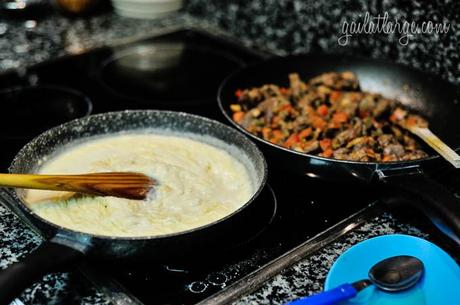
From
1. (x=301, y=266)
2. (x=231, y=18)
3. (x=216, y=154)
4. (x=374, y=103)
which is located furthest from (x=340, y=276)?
(x=231, y=18)

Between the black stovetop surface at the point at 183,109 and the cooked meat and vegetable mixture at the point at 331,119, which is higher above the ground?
A: the cooked meat and vegetable mixture at the point at 331,119

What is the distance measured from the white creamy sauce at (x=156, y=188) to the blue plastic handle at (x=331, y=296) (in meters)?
0.24

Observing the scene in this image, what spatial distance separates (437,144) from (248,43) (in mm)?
807

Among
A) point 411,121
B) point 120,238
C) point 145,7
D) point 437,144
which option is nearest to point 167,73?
point 145,7

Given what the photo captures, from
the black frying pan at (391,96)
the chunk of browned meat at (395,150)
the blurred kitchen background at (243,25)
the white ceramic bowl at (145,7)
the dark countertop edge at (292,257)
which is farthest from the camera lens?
the white ceramic bowl at (145,7)

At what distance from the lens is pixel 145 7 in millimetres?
1848

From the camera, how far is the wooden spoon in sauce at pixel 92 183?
0.88m

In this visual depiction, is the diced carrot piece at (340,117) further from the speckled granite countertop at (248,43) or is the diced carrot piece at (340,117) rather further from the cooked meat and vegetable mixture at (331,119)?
the speckled granite countertop at (248,43)

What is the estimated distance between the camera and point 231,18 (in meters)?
1.83

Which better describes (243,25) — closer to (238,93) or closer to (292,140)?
(238,93)

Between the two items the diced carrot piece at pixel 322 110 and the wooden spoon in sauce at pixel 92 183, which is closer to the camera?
the wooden spoon in sauce at pixel 92 183

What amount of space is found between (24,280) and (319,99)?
851 mm

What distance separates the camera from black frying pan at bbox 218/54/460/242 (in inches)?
37.3

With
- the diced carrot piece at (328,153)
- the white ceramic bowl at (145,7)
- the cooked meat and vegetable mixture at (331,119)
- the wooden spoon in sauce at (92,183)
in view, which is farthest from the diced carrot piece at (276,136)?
the white ceramic bowl at (145,7)
